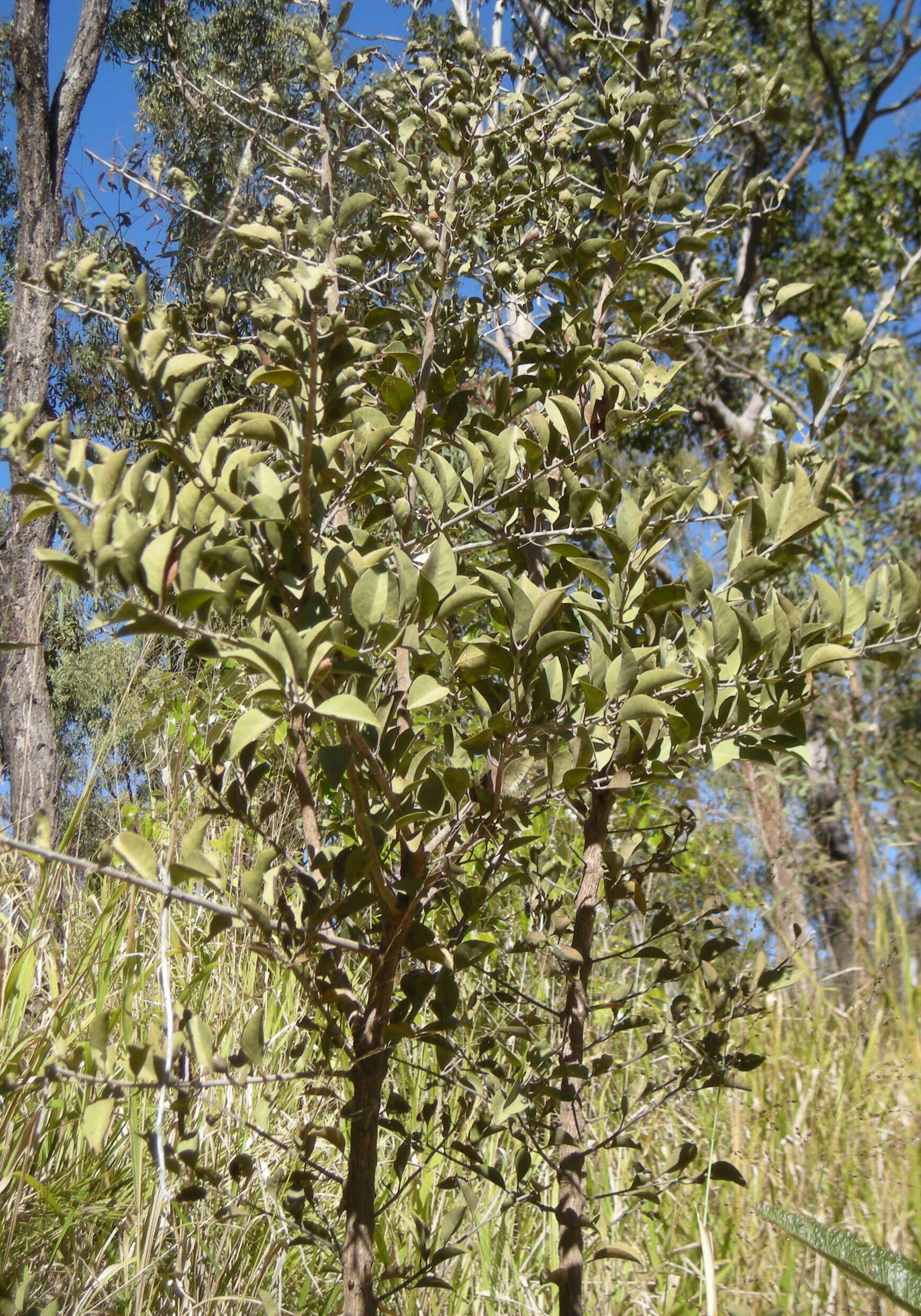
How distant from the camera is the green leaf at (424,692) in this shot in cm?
75

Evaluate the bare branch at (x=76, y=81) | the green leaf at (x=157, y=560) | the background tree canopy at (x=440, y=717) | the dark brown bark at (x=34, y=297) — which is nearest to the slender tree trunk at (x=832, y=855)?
the background tree canopy at (x=440, y=717)

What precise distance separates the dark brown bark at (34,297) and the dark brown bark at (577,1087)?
9.23 feet

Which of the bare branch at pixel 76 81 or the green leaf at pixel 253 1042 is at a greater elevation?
the bare branch at pixel 76 81

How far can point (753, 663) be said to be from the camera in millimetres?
865

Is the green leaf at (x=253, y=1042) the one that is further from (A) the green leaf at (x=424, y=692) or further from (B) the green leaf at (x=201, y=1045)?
(A) the green leaf at (x=424, y=692)

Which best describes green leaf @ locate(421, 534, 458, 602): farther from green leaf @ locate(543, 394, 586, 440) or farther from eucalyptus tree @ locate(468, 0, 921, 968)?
eucalyptus tree @ locate(468, 0, 921, 968)

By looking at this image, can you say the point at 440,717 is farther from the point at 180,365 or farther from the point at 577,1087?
the point at 180,365

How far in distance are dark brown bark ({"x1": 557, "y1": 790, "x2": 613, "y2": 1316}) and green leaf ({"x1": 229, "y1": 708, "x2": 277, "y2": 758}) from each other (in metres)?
0.47

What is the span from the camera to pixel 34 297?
5.37m

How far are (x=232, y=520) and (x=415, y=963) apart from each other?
81 centimetres

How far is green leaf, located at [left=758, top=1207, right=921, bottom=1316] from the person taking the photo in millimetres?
794

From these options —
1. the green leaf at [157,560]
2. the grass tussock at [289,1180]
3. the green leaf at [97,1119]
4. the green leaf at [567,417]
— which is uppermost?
the green leaf at [567,417]

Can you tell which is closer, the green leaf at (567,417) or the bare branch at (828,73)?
the green leaf at (567,417)

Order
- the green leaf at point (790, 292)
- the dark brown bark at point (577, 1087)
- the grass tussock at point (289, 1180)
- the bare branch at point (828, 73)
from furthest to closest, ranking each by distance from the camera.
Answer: the bare branch at point (828, 73) → the grass tussock at point (289, 1180) → the green leaf at point (790, 292) → the dark brown bark at point (577, 1087)
